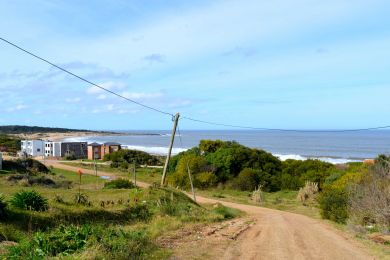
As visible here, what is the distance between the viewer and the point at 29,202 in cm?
1488

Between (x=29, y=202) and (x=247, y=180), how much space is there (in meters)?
35.1

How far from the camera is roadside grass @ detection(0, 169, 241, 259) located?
9156 millimetres

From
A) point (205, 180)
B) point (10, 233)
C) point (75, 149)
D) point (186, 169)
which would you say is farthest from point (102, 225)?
point (75, 149)

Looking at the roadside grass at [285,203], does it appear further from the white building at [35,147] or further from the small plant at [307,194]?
the white building at [35,147]

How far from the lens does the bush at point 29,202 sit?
580 inches

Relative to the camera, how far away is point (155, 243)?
11.8 m

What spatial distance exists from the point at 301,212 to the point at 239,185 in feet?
60.5

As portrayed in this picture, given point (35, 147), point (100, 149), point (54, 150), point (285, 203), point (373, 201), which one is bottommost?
point (285, 203)

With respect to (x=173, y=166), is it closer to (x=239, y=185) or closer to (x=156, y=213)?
(x=239, y=185)

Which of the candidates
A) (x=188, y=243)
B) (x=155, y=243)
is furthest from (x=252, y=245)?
(x=155, y=243)

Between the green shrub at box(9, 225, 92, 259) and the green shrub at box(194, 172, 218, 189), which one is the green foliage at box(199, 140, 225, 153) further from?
the green shrub at box(9, 225, 92, 259)

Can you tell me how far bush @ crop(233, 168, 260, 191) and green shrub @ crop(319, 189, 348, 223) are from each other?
22949 mm

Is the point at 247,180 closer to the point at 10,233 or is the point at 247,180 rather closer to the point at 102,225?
the point at 102,225

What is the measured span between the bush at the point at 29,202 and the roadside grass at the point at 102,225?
265mm
